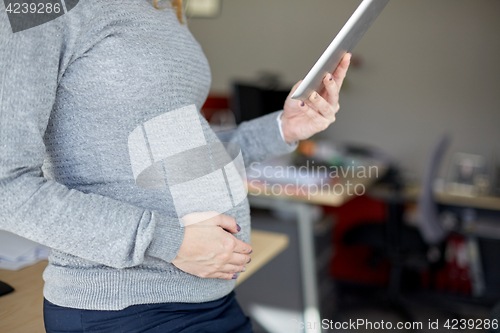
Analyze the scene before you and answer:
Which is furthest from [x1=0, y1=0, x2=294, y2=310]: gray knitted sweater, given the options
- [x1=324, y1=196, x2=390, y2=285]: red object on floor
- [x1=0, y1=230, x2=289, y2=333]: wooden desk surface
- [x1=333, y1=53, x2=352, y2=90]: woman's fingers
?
[x1=324, y1=196, x2=390, y2=285]: red object on floor

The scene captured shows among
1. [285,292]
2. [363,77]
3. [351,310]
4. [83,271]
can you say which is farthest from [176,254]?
[363,77]

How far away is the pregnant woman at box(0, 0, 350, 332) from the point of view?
0.50 m

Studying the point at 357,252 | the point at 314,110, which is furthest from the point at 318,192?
the point at 314,110

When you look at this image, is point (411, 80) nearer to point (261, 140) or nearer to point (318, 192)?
point (318, 192)

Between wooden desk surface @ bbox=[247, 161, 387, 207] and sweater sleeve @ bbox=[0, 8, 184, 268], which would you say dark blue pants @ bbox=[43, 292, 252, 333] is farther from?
wooden desk surface @ bbox=[247, 161, 387, 207]

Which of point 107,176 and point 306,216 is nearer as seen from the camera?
point 107,176

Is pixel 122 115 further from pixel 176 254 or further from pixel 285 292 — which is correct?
pixel 285 292

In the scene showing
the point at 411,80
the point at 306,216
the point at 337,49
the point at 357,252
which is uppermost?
the point at 337,49

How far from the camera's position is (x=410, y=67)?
2.97 meters

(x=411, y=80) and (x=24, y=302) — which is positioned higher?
(x=24, y=302)

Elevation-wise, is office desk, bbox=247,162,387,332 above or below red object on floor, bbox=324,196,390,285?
above

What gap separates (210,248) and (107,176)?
0.59ft

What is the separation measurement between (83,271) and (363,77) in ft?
9.32

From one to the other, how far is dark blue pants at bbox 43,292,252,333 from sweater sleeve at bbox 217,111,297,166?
34 centimetres
